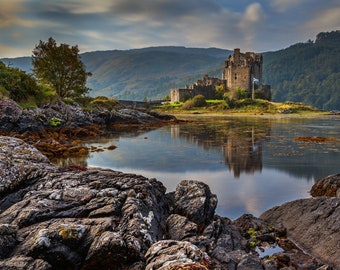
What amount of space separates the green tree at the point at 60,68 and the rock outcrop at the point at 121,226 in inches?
1433

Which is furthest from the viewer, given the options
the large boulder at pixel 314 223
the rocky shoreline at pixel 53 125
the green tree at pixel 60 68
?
the green tree at pixel 60 68

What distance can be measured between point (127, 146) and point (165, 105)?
76.3 metres

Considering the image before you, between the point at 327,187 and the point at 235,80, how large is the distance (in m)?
102

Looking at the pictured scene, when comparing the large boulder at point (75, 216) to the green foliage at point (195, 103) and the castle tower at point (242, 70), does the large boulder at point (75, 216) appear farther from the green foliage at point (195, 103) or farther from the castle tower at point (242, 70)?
the castle tower at point (242, 70)

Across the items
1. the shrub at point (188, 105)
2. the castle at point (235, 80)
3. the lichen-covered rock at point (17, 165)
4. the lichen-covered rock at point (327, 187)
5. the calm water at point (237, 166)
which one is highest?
the castle at point (235, 80)

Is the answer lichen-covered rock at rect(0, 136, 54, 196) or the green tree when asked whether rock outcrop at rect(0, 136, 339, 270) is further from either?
the green tree

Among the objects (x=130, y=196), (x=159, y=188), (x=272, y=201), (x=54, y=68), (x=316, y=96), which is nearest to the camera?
(x=130, y=196)

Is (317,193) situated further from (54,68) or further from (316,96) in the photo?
(316,96)

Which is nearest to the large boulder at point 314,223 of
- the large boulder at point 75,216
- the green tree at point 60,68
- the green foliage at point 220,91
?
the large boulder at point 75,216

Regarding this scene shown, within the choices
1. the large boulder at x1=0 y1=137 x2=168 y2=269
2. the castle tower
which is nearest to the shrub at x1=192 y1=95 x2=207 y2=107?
the castle tower

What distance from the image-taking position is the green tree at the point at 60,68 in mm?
44438

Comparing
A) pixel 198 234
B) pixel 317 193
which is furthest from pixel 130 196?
pixel 317 193

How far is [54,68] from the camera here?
45.1m

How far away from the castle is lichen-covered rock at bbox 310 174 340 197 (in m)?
92.2
